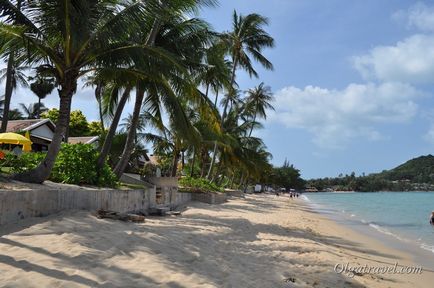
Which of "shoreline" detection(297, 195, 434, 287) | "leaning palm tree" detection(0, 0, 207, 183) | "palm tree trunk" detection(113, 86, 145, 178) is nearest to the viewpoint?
"shoreline" detection(297, 195, 434, 287)

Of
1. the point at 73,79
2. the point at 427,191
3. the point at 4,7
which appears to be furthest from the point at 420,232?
the point at 427,191

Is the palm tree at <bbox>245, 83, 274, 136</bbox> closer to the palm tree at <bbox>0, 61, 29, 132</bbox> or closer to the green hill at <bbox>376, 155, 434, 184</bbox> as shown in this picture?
the palm tree at <bbox>0, 61, 29, 132</bbox>

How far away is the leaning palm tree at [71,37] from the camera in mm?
9672

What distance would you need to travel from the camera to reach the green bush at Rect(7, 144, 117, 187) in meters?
11.7

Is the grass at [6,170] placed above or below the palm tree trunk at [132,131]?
below

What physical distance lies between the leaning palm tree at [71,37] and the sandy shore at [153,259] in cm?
307

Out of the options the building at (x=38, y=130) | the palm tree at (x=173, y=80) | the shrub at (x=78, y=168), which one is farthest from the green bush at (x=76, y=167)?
the building at (x=38, y=130)

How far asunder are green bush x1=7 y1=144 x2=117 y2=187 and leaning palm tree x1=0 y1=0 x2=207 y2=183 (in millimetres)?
1451

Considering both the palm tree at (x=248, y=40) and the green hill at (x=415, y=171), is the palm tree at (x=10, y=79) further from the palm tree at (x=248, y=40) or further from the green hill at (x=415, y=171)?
the green hill at (x=415, y=171)

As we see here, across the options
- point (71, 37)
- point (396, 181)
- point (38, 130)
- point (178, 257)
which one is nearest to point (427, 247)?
point (178, 257)

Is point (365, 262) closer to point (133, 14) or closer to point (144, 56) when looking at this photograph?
point (144, 56)

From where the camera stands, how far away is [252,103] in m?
44.0

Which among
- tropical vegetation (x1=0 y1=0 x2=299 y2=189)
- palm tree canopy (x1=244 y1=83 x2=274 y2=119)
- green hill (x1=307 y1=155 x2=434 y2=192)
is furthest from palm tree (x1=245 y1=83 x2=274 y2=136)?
green hill (x1=307 y1=155 x2=434 y2=192)

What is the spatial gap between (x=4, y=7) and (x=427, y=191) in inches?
6037
